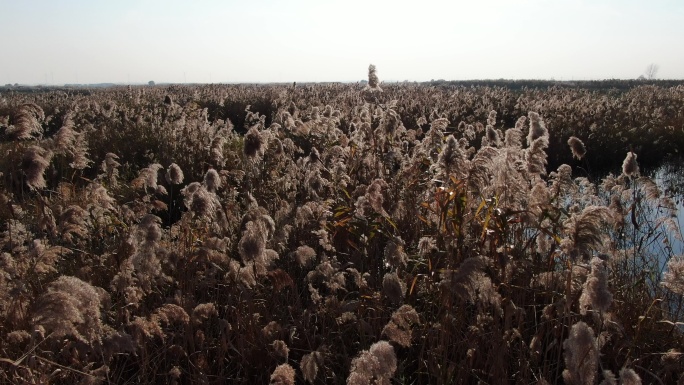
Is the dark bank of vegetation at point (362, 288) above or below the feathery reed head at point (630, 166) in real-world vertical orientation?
below

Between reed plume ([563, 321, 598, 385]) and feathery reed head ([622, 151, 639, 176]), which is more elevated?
feathery reed head ([622, 151, 639, 176])

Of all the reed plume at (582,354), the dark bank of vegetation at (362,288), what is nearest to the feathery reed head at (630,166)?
the dark bank of vegetation at (362,288)

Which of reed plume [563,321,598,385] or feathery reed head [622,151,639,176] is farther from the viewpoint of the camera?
feathery reed head [622,151,639,176]

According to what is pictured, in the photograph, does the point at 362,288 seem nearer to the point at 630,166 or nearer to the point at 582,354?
the point at 582,354

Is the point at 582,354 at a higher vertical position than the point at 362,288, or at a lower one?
higher

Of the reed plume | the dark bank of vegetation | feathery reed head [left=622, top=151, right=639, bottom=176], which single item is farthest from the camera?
feathery reed head [left=622, top=151, right=639, bottom=176]

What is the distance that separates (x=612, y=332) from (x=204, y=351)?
2311 millimetres

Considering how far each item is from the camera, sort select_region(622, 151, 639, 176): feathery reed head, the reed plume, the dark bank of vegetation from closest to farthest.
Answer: the reed plume, the dark bank of vegetation, select_region(622, 151, 639, 176): feathery reed head

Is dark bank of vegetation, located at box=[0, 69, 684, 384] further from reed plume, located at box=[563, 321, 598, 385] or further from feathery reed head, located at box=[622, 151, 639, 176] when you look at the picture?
feathery reed head, located at box=[622, 151, 639, 176]

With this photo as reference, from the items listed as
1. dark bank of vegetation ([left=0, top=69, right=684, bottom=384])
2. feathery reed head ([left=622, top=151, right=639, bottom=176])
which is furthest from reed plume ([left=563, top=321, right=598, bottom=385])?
feathery reed head ([left=622, top=151, right=639, bottom=176])

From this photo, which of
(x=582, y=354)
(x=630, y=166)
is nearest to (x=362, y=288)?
(x=582, y=354)

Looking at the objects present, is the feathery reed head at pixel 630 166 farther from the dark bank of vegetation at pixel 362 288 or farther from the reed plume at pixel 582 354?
the reed plume at pixel 582 354

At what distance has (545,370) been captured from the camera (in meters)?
2.99

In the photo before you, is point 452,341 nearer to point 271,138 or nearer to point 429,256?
point 429,256
